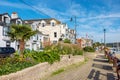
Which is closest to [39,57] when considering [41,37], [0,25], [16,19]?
[0,25]

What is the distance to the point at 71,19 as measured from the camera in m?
46.4

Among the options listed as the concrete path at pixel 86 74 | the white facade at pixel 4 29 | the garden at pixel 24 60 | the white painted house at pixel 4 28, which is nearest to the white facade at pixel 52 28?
the white facade at pixel 4 29

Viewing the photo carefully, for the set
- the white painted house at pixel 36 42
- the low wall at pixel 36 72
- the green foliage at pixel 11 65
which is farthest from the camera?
the white painted house at pixel 36 42

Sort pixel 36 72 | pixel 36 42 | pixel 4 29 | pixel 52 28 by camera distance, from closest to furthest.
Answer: pixel 36 72, pixel 4 29, pixel 36 42, pixel 52 28

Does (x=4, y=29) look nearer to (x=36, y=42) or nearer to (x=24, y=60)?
(x=36, y=42)

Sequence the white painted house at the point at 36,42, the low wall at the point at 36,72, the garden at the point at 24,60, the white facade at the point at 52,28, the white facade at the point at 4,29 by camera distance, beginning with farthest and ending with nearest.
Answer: the white facade at the point at 52,28
the white painted house at the point at 36,42
the white facade at the point at 4,29
the garden at the point at 24,60
the low wall at the point at 36,72

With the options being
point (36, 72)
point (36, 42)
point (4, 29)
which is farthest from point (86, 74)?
point (36, 42)

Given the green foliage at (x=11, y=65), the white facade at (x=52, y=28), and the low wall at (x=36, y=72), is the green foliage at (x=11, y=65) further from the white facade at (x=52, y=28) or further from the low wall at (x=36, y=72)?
the white facade at (x=52, y=28)

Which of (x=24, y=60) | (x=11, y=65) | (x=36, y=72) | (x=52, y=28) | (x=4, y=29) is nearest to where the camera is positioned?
(x=11, y=65)

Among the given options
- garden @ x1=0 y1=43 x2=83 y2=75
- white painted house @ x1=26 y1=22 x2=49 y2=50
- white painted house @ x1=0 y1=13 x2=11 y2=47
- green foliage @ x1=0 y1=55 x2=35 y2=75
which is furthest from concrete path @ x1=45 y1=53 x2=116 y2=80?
white painted house @ x1=26 y1=22 x2=49 y2=50

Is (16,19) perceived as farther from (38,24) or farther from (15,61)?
(15,61)

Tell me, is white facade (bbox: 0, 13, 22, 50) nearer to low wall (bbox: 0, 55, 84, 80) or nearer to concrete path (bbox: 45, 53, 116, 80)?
low wall (bbox: 0, 55, 84, 80)

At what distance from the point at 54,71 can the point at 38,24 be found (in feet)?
153

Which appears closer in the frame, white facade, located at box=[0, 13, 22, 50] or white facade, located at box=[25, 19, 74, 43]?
white facade, located at box=[0, 13, 22, 50]
